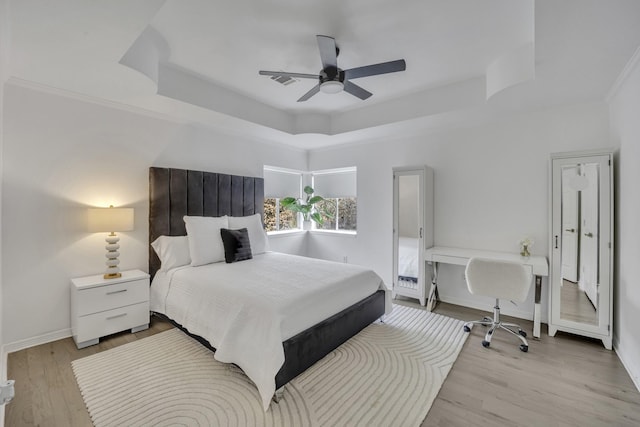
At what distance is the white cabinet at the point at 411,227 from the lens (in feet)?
A: 12.6

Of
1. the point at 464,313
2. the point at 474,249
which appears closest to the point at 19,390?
the point at 464,313

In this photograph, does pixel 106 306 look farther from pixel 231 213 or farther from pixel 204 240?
pixel 231 213

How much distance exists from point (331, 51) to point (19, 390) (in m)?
3.44

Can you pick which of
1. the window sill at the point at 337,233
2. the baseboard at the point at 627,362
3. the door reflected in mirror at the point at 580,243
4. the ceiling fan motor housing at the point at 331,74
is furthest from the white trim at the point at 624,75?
the window sill at the point at 337,233

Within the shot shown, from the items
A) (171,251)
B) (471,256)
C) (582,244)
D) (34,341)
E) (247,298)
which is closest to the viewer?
(247,298)

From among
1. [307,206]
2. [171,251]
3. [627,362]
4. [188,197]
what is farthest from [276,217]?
[627,362]

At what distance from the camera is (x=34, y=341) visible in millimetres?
2709

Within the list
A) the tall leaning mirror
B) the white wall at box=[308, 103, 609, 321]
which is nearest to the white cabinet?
the white wall at box=[308, 103, 609, 321]

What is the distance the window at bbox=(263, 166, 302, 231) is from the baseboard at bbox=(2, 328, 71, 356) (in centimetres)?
289

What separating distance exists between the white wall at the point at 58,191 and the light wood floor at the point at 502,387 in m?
0.43

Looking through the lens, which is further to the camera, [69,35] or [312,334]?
[312,334]

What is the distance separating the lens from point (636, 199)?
2258 mm

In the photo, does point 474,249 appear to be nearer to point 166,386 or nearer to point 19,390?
point 166,386

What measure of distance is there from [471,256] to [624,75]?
2096 mm
